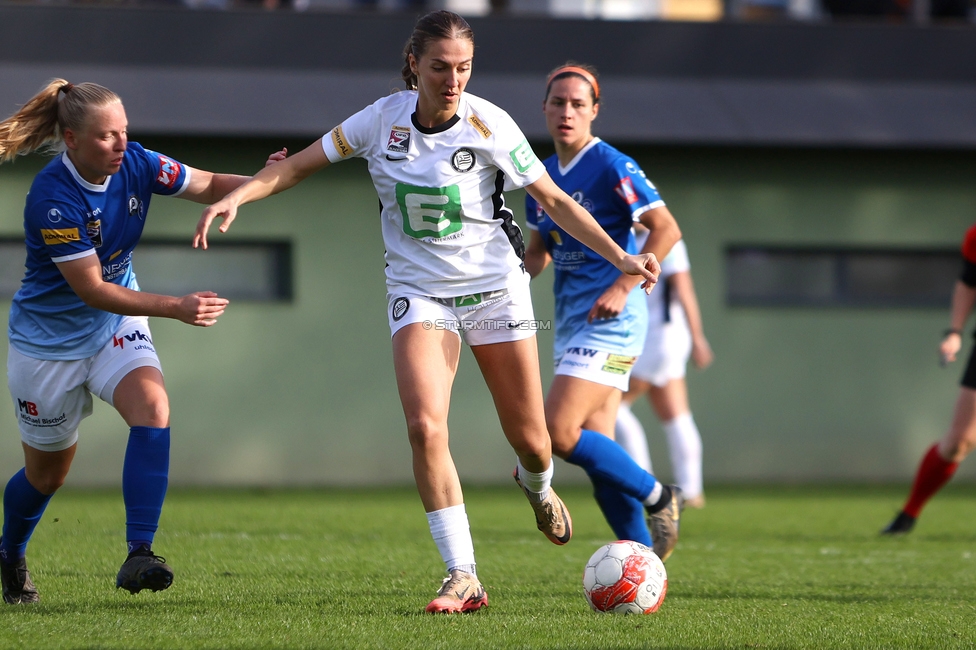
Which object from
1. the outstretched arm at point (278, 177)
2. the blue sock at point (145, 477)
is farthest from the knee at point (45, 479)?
the outstretched arm at point (278, 177)

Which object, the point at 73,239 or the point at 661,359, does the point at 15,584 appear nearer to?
the point at 73,239

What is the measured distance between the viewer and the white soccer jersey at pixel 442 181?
418cm

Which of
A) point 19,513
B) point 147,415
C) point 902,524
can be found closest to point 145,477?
point 147,415

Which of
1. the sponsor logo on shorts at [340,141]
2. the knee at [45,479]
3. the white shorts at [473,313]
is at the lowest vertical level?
the knee at [45,479]

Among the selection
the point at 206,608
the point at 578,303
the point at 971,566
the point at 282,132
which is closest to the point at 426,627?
the point at 206,608

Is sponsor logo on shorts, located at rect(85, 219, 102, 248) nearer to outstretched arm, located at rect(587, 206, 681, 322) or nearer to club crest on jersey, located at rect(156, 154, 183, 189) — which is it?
club crest on jersey, located at rect(156, 154, 183, 189)

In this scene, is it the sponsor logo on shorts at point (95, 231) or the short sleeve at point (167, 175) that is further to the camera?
the short sleeve at point (167, 175)

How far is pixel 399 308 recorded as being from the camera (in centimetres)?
430

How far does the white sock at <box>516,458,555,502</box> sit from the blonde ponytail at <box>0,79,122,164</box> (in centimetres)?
205

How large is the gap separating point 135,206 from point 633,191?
7.01 feet

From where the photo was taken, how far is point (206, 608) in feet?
13.7

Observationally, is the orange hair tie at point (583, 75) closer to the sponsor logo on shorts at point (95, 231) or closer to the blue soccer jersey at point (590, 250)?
the blue soccer jersey at point (590, 250)

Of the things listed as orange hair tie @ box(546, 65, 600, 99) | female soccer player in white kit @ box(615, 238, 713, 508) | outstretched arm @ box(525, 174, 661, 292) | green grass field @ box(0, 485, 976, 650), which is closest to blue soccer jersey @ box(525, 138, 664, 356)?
orange hair tie @ box(546, 65, 600, 99)

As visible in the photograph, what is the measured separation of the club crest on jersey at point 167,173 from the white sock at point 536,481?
172 centimetres
